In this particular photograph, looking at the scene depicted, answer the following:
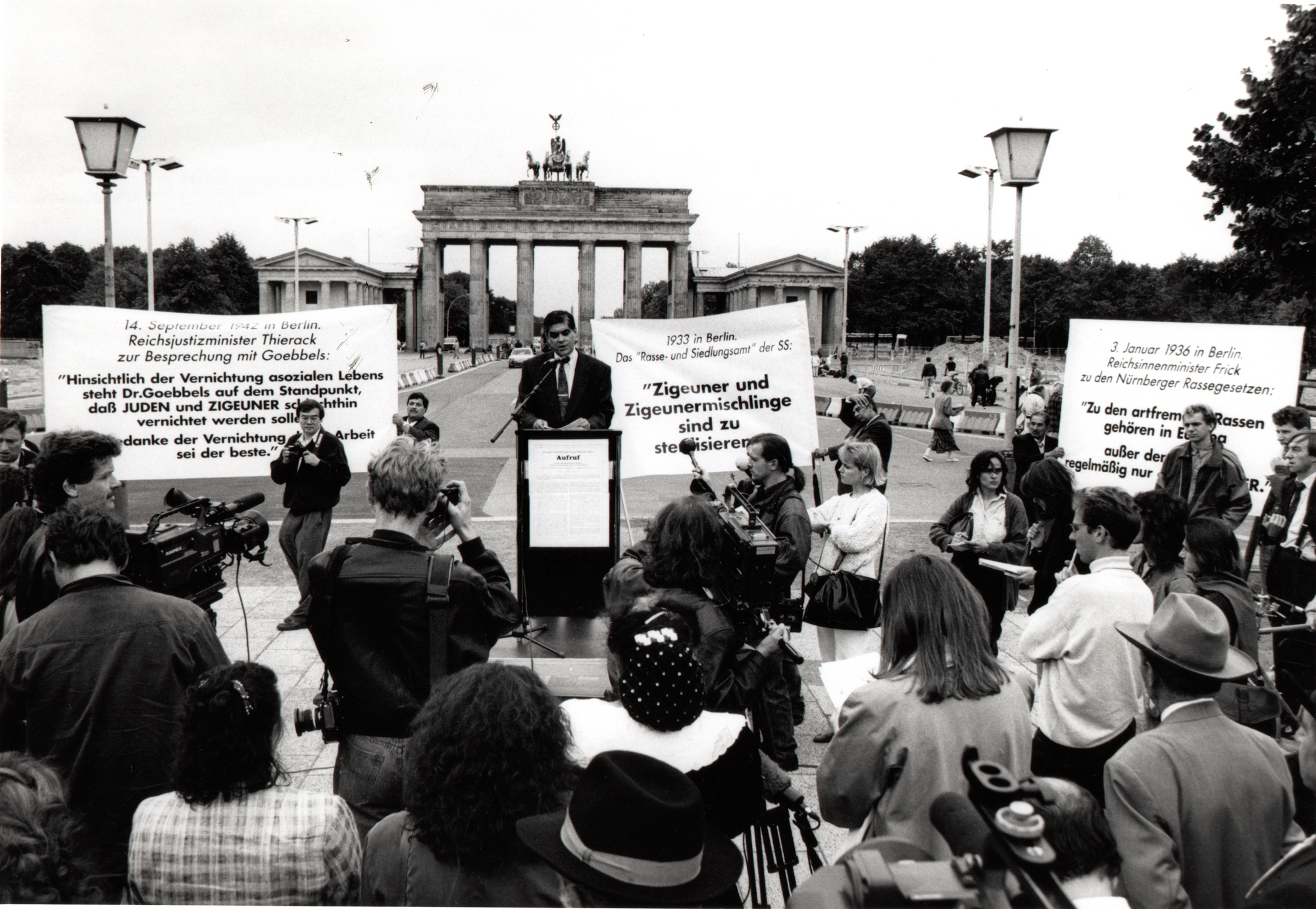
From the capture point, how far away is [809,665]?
8117 millimetres

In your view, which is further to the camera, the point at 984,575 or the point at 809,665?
the point at 809,665

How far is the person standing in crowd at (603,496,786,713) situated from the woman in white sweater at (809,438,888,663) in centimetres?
186

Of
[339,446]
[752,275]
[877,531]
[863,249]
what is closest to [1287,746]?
[877,531]

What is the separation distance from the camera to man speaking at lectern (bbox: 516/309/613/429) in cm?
716

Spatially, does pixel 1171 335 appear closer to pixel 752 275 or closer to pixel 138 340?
pixel 138 340

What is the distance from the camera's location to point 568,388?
23.8ft

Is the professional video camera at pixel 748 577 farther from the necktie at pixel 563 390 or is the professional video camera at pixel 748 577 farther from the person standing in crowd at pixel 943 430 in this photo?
the person standing in crowd at pixel 943 430

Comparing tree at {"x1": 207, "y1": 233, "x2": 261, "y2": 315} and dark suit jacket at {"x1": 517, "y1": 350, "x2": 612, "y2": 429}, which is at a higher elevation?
tree at {"x1": 207, "y1": 233, "x2": 261, "y2": 315}

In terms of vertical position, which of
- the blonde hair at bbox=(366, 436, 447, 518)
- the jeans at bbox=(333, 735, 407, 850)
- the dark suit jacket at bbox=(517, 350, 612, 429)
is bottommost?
the jeans at bbox=(333, 735, 407, 850)

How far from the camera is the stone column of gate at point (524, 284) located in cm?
10306

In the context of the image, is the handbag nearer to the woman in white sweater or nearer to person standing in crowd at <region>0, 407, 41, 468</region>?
the woman in white sweater

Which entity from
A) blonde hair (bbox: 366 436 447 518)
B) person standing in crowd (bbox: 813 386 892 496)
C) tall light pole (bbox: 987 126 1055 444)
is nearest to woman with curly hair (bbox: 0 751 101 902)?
blonde hair (bbox: 366 436 447 518)

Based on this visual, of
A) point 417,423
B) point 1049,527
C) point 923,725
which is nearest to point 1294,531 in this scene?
point 1049,527

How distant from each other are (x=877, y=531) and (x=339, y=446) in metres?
4.30
